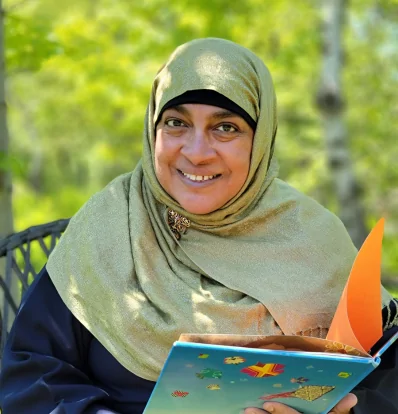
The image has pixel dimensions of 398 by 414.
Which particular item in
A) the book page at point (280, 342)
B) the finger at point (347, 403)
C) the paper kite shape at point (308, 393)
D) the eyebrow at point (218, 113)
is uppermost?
the eyebrow at point (218, 113)

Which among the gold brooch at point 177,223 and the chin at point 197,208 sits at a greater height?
the chin at point 197,208

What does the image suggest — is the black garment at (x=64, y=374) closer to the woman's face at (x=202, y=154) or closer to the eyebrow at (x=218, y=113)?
the woman's face at (x=202, y=154)

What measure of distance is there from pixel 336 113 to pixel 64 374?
621 centimetres

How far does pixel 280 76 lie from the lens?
9.45 meters

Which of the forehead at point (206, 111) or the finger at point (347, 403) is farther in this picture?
the forehead at point (206, 111)

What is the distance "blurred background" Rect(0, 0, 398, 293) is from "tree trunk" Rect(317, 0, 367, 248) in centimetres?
1

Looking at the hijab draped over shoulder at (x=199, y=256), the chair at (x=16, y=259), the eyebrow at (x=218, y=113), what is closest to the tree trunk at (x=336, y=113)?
the chair at (x=16, y=259)

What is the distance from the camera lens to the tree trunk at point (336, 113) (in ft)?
24.9

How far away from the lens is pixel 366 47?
35.3ft

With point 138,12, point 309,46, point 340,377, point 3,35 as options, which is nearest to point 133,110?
point 138,12

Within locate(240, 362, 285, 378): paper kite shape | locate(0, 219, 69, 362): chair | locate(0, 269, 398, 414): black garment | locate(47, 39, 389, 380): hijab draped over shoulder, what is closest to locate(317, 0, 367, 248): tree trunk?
locate(0, 219, 69, 362): chair

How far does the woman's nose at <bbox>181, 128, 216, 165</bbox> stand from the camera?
2.13m

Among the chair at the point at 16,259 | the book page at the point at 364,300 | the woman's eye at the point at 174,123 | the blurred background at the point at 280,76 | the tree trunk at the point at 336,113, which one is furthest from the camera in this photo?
the tree trunk at the point at 336,113

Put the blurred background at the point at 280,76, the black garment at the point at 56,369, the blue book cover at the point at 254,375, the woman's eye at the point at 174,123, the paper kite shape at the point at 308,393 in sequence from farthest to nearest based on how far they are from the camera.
Result: the blurred background at the point at 280,76
the woman's eye at the point at 174,123
the black garment at the point at 56,369
the paper kite shape at the point at 308,393
the blue book cover at the point at 254,375
